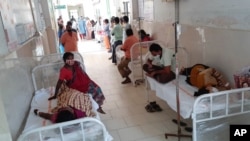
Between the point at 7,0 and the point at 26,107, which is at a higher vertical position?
the point at 7,0

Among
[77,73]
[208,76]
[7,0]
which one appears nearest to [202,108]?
[208,76]

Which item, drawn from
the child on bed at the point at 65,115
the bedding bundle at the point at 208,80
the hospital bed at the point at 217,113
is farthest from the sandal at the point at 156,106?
the child on bed at the point at 65,115

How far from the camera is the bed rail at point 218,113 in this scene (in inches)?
81.4

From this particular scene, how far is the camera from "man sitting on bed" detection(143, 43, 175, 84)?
3.00 m

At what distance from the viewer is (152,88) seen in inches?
128

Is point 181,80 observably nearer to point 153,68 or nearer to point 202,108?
point 153,68

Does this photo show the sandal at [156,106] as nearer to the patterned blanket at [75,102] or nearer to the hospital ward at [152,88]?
the hospital ward at [152,88]

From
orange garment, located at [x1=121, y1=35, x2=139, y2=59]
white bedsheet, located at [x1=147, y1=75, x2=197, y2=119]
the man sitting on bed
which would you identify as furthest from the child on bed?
orange garment, located at [x1=121, y1=35, x2=139, y2=59]

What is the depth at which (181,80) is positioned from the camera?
10.1 ft

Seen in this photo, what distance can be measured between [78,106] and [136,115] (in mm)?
1210

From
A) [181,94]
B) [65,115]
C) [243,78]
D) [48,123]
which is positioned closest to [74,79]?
[48,123]

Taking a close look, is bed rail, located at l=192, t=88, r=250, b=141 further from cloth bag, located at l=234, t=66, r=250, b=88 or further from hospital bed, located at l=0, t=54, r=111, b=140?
hospital bed, located at l=0, t=54, r=111, b=140

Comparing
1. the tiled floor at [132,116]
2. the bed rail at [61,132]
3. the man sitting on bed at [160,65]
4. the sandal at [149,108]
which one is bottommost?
the tiled floor at [132,116]

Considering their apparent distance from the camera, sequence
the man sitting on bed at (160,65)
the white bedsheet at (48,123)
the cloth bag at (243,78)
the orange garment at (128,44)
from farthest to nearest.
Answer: the orange garment at (128,44)
the man sitting on bed at (160,65)
the cloth bag at (243,78)
the white bedsheet at (48,123)
